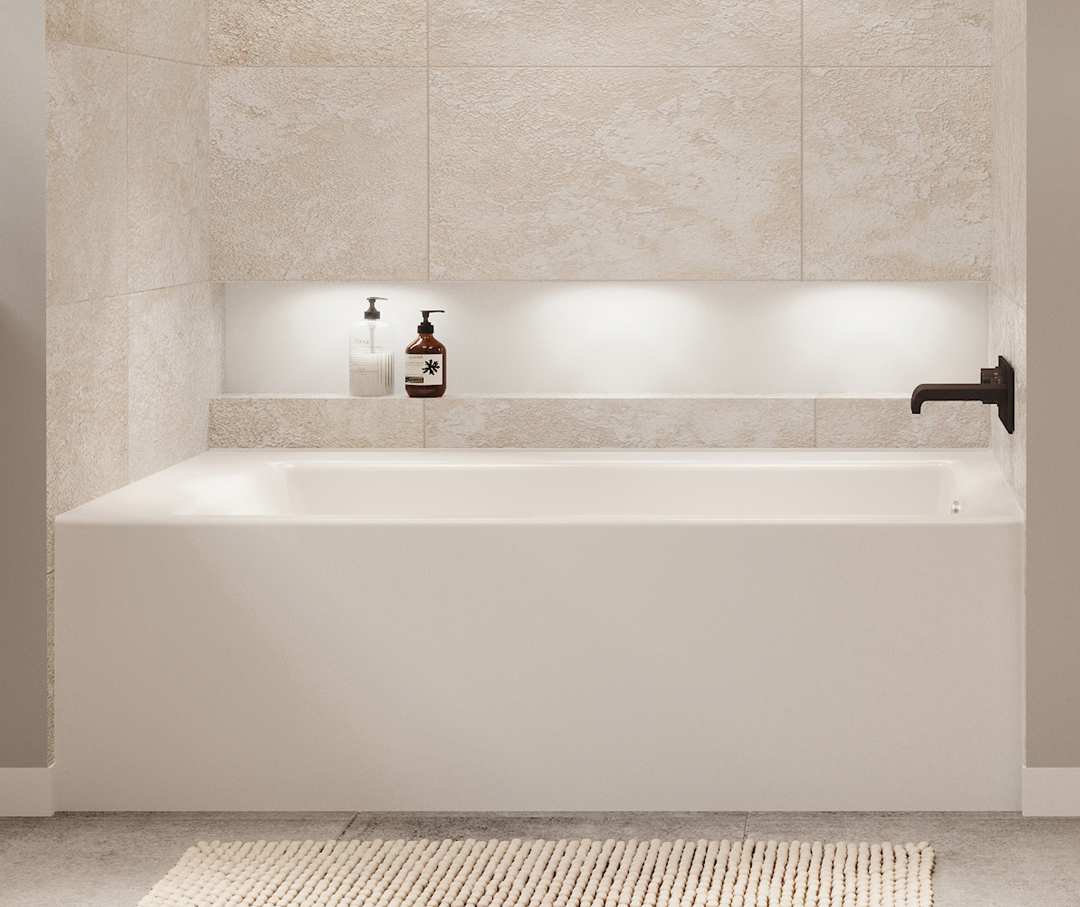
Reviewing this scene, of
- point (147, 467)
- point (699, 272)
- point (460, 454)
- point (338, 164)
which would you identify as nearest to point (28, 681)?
point (147, 467)

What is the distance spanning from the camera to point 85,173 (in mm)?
2920

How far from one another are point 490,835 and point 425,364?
4.61ft

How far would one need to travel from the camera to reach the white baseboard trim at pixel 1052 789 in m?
2.76

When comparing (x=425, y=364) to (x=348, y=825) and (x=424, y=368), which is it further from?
(x=348, y=825)

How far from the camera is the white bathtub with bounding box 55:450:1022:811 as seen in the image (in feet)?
9.04

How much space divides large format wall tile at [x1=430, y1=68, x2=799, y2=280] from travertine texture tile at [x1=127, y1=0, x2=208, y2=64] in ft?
1.89

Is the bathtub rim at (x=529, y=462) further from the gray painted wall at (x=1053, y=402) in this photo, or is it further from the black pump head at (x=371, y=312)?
the black pump head at (x=371, y=312)

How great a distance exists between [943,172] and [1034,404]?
1.08 m

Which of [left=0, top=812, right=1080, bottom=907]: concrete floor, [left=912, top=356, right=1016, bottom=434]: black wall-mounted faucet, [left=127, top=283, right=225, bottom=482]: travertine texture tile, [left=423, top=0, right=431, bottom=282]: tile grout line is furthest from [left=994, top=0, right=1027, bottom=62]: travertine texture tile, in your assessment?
[left=127, top=283, right=225, bottom=482]: travertine texture tile

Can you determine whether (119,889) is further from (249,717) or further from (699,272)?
(699,272)

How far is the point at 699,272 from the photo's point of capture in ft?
12.2

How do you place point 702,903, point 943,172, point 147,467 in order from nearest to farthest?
point 702,903 < point 147,467 < point 943,172

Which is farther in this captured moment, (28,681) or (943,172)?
(943,172)

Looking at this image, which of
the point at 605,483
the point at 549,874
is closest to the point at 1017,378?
the point at 605,483
